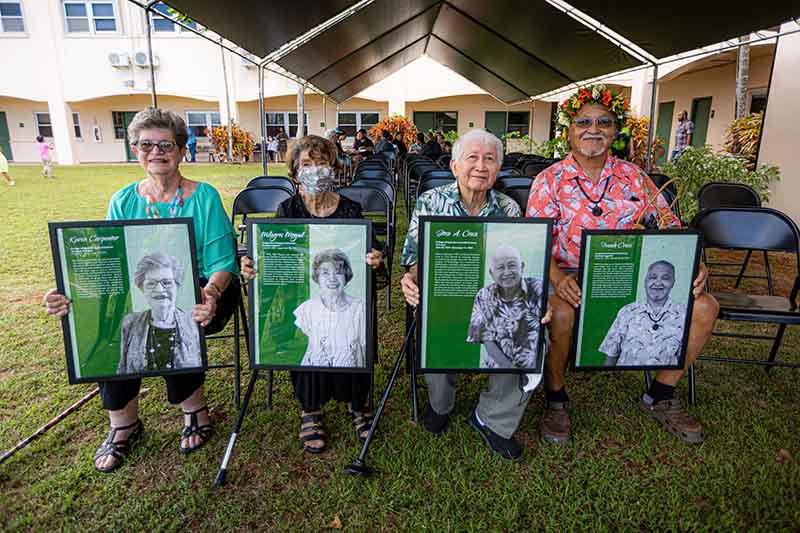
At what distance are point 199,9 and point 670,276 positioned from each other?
15.9ft

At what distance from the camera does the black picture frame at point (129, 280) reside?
201 cm

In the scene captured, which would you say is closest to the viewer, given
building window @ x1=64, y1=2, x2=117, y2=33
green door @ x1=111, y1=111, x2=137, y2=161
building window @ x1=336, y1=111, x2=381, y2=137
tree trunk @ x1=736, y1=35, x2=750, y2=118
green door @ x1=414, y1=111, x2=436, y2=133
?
tree trunk @ x1=736, y1=35, x2=750, y2=118

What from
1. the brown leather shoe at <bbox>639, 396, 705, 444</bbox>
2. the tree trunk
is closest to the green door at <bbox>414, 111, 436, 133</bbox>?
the tree trunk

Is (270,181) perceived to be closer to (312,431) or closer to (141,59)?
(312,431)

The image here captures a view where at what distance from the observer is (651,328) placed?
2387 mm

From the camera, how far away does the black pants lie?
2338 mm

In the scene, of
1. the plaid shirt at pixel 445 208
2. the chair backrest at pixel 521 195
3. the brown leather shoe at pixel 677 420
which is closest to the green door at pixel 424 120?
the chair backrest at pixel 521 195

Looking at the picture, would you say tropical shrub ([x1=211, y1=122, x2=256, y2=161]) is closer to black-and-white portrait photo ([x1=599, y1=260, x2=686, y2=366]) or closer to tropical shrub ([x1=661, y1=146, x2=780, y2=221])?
tropical shrub ([x1=661, y1=146, x2=780, y2=221])

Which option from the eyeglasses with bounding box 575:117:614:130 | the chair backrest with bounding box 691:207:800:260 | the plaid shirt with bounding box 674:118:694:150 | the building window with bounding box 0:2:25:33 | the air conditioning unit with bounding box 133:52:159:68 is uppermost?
the building window with bounding box 0:2:25:33

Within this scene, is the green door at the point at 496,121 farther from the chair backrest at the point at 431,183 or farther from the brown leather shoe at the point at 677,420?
the brown leather shoe at the point at 677,420

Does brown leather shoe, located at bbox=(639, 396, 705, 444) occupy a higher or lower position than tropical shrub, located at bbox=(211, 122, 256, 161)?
lower

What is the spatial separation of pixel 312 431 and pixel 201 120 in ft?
88.3

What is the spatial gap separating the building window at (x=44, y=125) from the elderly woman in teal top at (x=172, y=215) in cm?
2825

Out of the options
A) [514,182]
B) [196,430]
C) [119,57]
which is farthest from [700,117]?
[119,57]
